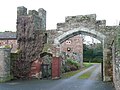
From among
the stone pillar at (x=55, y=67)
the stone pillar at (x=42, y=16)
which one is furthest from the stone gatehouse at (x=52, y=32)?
the stone pillar at (x=42, y=16)

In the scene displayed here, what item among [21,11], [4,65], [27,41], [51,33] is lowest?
[4,65]

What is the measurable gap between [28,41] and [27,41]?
3.7 inches

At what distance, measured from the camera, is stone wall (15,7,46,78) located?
2081 cm

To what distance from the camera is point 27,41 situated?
21250mm

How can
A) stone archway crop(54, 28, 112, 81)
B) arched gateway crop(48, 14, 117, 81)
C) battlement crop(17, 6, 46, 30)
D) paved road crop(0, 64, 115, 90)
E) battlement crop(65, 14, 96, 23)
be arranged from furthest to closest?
battlement crop(17, 6, 46, 30) → battlement crop(65, 14, 96, 23) → arched gateway crop(48, 14, 117, 81) → stone archway crop(54, 28, 112, 81) → paved road crop(0, 64, 115, 90)

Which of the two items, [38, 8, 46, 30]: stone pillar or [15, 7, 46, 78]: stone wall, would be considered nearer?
[15, 7, 46, 78]: stone wall

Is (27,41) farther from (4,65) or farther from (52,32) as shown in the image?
(4,65)

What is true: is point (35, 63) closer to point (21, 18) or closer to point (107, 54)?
point (21, 18)

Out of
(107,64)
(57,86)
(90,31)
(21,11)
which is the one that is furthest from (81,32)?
(57,86)

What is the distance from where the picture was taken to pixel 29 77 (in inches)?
821

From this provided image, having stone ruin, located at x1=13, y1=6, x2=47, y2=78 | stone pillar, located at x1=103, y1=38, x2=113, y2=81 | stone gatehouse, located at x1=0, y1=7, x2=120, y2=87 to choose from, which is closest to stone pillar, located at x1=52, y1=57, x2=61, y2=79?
stone gatehouse, located at x1=0, y1=7, x2=120, y2=87

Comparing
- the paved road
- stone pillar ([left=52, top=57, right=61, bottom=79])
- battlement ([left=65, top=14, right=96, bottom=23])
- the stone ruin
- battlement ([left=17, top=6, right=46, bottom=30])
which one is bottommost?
the paved road

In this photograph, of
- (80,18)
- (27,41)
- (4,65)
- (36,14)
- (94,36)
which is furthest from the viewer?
(36,14)

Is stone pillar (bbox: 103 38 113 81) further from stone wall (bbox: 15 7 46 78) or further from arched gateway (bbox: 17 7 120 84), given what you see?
stone wall (bbox: 15 7 46 78)
